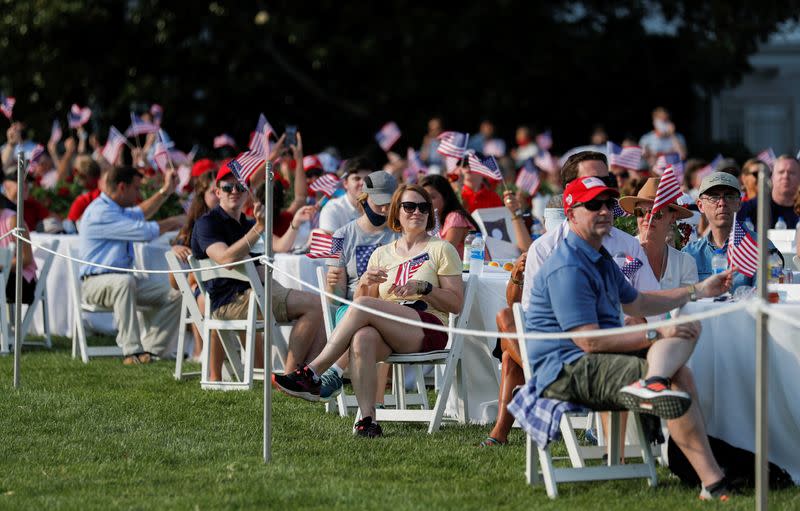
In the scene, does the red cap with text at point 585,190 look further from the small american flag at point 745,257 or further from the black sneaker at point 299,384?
the black sneaker at point 299,384

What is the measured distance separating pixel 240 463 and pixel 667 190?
2.73m

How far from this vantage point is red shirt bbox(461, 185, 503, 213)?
43.8 ft

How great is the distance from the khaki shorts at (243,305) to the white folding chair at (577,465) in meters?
3.59

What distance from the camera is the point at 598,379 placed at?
22.0ft

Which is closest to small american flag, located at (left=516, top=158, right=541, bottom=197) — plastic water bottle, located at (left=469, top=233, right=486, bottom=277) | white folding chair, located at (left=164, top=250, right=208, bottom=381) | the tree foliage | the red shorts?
white folding chair, located at (left=164, top=250, right=208, bottom=381)

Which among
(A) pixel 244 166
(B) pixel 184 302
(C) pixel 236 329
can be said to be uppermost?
(A) pixel 244 166

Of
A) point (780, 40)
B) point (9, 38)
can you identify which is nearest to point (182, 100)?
point (9, 38)

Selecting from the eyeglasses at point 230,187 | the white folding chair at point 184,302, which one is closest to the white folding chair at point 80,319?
the white folding chair at point 184,302

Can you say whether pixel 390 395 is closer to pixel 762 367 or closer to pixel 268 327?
pixel 268 327

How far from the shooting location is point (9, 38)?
28.5 metres

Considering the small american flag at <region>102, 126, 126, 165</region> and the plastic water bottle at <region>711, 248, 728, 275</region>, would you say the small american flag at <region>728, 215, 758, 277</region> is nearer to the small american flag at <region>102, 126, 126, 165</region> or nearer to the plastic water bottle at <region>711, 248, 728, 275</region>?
the plastic water bottle at <region>711, 248, 728, 275</region>

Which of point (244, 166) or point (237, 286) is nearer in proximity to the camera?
point (244, 166)

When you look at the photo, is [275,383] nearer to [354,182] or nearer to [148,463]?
[148,463]

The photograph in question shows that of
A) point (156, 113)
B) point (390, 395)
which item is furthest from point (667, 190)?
point (156, 113)
